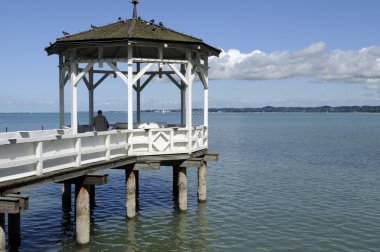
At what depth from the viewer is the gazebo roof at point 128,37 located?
1580cm

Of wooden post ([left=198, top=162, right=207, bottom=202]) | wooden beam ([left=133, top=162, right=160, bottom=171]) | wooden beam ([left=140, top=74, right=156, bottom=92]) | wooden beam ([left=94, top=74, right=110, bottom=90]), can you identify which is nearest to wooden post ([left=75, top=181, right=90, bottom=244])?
wooden beam ([left=133, top=162, right=160, bottom=171])

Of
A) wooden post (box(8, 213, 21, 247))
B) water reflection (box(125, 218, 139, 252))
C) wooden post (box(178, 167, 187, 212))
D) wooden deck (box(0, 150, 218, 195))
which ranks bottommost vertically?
water reflection (box(125, 218, 139, 252))

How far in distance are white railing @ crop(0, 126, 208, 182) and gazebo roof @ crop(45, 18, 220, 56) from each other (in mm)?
3006

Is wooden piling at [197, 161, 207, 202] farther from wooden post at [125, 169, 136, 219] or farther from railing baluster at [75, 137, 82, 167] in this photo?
railing baluster at [75, 137, 82, 167]

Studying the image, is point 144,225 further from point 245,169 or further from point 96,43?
point 245,169

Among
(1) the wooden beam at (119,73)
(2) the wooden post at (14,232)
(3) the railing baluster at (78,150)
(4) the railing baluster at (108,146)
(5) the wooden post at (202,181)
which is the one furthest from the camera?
(5) the wooden post at (202,181)

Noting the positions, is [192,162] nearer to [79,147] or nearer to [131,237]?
[131,237]

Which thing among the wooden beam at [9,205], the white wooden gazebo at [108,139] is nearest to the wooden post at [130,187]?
the white wooden gazebo at [108,139]

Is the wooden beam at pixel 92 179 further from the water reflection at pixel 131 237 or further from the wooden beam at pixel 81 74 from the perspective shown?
the wooden beam at pixel 81 74

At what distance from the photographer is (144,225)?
1720cm

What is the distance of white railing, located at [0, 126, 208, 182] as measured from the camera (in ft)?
35.1

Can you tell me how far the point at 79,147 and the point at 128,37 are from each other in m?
4.33

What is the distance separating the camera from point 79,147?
1316 centimetres

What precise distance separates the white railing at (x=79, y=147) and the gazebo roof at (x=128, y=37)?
3006 millimetres
